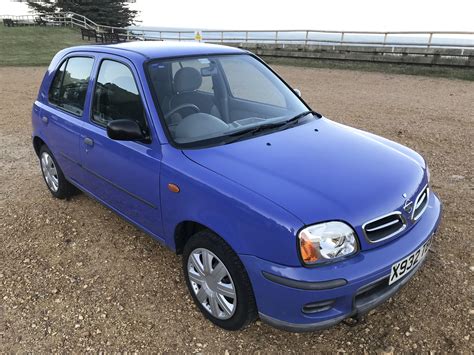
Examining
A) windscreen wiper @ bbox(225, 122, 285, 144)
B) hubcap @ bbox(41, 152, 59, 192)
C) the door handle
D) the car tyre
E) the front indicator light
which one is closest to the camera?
the front indicator light

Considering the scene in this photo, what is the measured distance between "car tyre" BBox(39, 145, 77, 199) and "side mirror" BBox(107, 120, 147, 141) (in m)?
1.82

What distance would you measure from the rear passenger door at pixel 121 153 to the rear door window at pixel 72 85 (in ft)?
0.73

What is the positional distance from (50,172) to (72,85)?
120 centimetres

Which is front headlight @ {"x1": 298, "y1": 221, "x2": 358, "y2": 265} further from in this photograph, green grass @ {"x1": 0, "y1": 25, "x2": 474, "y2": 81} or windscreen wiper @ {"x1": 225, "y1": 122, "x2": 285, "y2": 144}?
green grass @ {"x1": 0, "y1": 25, "x2": 474, "y2": 81}

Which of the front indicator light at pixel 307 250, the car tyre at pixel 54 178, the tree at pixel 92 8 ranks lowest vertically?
the car tyre at pixel 54 178

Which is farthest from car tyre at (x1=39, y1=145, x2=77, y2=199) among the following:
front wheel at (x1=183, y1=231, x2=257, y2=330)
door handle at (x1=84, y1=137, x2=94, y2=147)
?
front wheel at (x1=183, y1=231, x2=257, y2=330)

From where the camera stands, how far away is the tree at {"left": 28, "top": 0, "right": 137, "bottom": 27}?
4656 cm

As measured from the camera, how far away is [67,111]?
12.4 feet

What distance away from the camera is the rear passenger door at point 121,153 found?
2826 millimetres

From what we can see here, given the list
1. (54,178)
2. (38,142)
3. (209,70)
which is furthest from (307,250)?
(38,142)

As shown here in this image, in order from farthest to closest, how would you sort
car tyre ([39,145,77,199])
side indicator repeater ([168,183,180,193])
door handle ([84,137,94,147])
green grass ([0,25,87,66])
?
green grass ([0,25,87,66])
car tyre ([39,145,77,199])
door handle ([84,137,94,147])
side indicator repeater ([168,183,180,193])

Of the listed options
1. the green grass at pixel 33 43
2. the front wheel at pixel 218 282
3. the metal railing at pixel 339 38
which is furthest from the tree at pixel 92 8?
the front wheel at pixel 218 282

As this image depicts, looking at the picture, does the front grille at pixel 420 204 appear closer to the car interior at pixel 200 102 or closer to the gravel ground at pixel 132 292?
the gravel ground at pixel 132 292

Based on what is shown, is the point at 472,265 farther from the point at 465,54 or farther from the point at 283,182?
the point at 465,54
